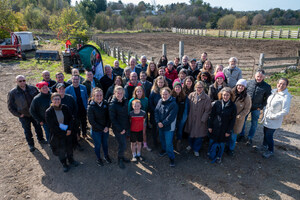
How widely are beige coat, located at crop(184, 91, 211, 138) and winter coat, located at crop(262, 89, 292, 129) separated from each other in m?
1.38

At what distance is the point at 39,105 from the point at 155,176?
2995 mm

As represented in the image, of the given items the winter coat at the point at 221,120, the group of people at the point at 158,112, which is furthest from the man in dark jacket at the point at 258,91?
the winter coat at the point at 221,120

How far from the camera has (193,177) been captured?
421 cm

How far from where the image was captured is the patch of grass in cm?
858

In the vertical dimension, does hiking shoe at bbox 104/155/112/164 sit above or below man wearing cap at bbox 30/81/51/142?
below

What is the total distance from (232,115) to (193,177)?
1547 millimetres

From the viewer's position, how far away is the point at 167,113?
4352mm

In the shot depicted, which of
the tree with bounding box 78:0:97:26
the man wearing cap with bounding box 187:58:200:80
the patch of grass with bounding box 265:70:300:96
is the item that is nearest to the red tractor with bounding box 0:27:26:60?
the man wearing cap with bounding box 187:58:200:80

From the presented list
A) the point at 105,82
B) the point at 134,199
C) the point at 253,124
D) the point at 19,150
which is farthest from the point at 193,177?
the point at 19,150

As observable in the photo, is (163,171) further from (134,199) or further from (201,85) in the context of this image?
(201,85)

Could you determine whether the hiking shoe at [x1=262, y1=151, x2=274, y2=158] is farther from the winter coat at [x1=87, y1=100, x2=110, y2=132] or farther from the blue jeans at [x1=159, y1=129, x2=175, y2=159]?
the winter coat at [x1=87, y1=100, x2=110, y2=132]

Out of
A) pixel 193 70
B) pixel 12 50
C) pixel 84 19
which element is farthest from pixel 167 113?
pixel 84 19

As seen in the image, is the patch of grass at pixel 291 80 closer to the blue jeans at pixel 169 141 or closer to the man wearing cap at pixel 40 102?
the blue jeans at pixel 169 141

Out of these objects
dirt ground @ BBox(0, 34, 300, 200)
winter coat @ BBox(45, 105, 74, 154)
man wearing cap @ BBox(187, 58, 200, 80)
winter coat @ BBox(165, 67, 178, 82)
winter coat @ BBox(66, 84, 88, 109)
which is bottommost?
dirt ground @ BBox(0, 34, 300, 200)
